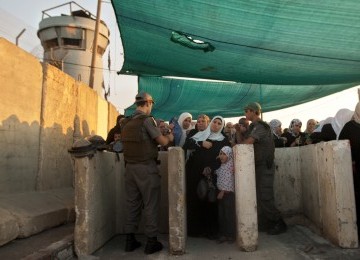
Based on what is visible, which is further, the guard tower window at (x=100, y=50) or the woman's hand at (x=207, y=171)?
the guard tower window at (x=100, y=50)

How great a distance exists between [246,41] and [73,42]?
16.8 meters

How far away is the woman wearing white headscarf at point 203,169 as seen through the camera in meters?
4.55

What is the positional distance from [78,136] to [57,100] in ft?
3.78

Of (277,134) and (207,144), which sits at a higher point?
(277,134)

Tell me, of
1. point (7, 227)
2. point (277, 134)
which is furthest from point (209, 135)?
point (7, 227)

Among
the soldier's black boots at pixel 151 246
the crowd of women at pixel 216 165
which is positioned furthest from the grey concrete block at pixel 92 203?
the crowd of women at pixel 216 165

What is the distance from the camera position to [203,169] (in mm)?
4590

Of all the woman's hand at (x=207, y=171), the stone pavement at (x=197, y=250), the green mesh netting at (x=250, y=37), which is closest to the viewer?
the stone pavement at (x=197, y=250)

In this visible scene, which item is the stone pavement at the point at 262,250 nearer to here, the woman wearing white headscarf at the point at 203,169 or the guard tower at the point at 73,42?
the woman wearing white headscarf at the point at 203,169

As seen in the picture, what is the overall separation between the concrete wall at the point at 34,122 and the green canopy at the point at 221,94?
3152mm

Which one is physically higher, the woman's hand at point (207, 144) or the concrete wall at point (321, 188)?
the woman's hand at point (207, 144)

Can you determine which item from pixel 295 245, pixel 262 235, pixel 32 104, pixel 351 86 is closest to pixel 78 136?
pixel 32 104

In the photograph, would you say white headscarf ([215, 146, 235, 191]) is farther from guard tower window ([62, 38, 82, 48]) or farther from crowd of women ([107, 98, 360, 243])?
guard tower window ([62, 38, 82, 48])

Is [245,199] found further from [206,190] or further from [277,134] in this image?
[277,134]
